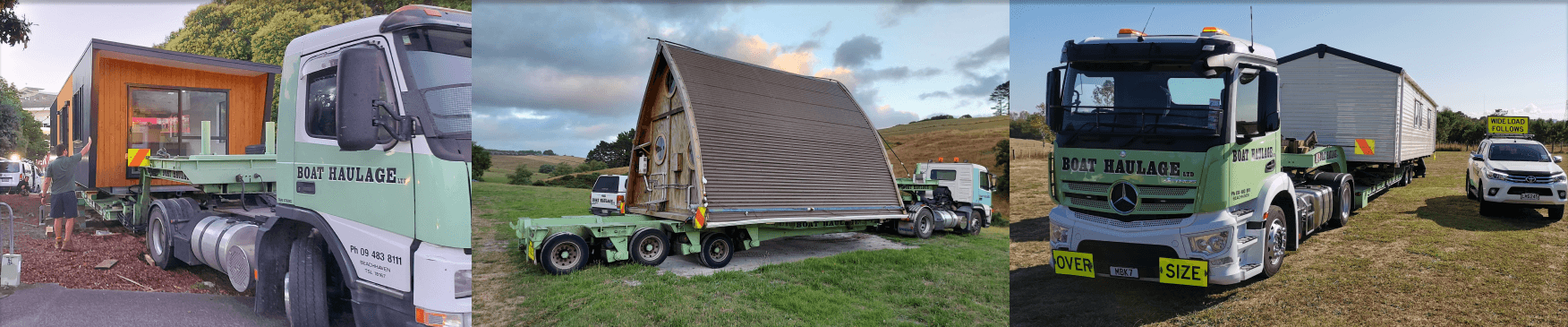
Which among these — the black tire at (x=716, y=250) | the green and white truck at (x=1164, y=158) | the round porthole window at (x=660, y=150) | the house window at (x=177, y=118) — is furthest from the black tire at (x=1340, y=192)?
the house window at (x=177, y=118)

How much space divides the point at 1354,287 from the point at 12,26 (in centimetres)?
950

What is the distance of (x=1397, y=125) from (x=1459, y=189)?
9.90ft

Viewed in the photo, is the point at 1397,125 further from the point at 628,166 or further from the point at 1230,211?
the point at 628,166

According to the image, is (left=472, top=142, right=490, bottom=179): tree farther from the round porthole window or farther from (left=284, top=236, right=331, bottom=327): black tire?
the round porthole window

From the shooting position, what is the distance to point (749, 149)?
236 inches

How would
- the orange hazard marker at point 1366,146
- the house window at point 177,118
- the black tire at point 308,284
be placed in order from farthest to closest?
the orange hazard marker at point 1366,146 < the house window at point 177,118 < the black tire at point 308,284

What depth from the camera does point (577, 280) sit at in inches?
213

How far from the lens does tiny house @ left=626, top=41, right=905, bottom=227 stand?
587 centimetres

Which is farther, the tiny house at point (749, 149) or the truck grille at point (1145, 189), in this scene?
the tiny house at point (749, 149)

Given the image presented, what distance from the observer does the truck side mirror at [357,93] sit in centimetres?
227

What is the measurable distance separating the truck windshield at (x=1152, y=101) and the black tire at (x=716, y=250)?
3815 mm

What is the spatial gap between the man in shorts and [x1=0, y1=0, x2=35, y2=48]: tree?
2.79 ft

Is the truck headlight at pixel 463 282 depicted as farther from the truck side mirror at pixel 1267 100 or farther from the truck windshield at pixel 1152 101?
the truck side mirror at pixel 1267 100

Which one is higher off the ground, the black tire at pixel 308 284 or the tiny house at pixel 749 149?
the tiny house at pixel 749 149
